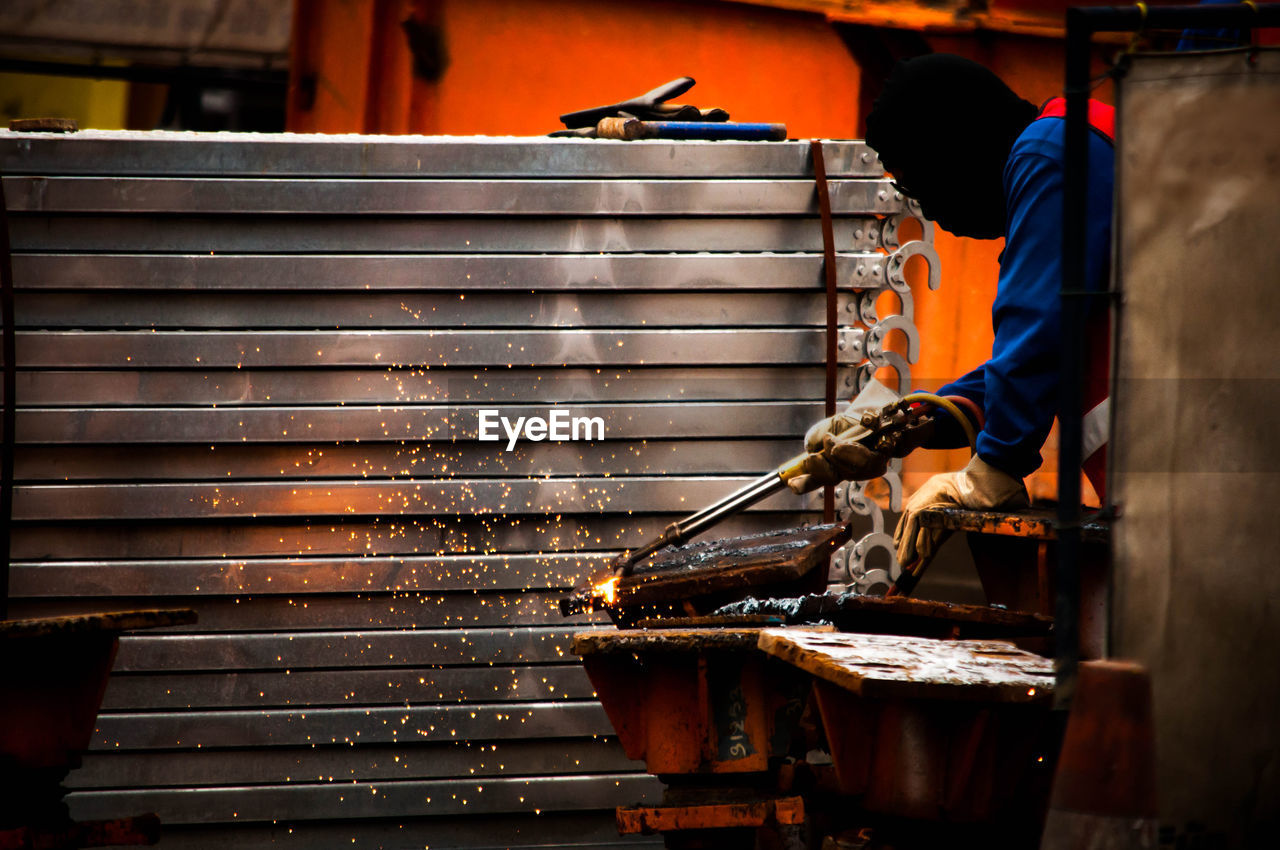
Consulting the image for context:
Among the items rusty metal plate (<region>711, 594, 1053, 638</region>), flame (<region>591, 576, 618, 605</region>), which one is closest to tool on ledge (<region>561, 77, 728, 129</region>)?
flame (<region>591, 576, 618, 605</region>)

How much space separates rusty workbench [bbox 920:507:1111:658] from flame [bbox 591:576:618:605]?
3.36 feet

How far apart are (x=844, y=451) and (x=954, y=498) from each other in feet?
1.31

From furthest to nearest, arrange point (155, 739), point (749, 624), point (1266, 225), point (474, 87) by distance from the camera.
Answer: point (474, 87) → point (155, 739) → point (749, 624) → point (1266, 225)

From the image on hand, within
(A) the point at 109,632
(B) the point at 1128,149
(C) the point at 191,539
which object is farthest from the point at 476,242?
(B) the point at 1128,149

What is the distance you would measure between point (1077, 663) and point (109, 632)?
8.90 ft

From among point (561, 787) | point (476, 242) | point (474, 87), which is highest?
point (474, 87)

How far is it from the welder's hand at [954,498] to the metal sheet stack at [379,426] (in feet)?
3.98

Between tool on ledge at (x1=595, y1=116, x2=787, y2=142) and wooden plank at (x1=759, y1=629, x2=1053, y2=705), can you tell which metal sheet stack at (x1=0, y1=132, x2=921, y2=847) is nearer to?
tool on ledge at (x1=595, y1=116, x2=787, y2=142)

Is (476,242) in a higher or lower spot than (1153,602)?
higher

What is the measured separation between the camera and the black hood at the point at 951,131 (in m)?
4.00

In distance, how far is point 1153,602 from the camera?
7.07ft

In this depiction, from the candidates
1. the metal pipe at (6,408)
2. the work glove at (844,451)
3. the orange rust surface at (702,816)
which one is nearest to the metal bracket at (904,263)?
the work glove at (844,451)

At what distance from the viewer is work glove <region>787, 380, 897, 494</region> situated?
13.0 feet

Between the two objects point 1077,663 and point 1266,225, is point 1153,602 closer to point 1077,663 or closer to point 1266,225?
point 1077,663
